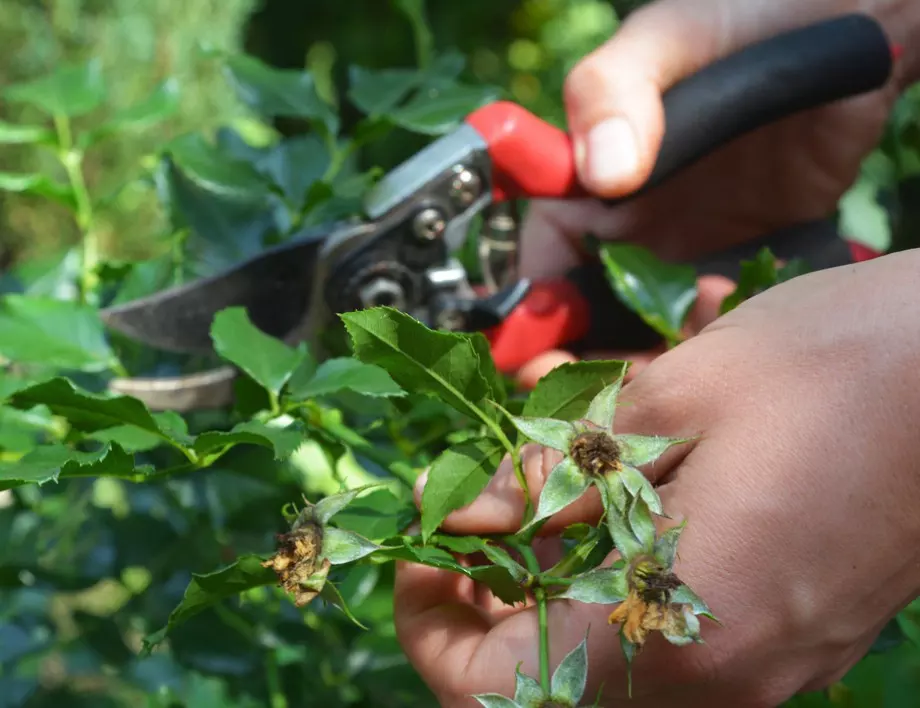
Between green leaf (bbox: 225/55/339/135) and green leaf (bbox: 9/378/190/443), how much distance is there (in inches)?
13.3

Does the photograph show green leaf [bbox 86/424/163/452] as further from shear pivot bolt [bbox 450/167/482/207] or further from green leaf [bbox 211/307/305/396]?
shear pivot bolt [bbox 450/167/482/207]

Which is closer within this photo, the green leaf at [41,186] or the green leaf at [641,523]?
the green leaf at [641,523]

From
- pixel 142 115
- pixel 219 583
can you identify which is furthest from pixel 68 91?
pixel 219 583

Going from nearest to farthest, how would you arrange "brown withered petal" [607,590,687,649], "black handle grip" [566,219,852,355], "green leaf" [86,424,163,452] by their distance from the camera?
"brown withered petal" [607,590,687,649] → "green leaf" [86,424,163,452] → "black handle grip" [566,219,852,355]

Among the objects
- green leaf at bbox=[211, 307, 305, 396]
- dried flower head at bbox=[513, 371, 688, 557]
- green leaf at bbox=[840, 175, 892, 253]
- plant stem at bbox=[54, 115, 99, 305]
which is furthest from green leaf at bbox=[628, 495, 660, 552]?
green leaf at bbox=[840, 175, 892, 253]

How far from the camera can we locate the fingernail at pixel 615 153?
2.51 ft

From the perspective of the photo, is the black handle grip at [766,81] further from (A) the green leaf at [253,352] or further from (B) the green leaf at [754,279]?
(A) the green leaf at [253,352]

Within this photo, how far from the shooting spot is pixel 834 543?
466 mm

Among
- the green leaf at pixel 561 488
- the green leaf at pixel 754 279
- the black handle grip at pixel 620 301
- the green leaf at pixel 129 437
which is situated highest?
the green leaf at pixel 561 488

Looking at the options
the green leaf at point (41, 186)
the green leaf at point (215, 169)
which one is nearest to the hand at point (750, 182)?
the green leaf at point (215, 169)

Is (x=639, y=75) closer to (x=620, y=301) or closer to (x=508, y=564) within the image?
(x=620, y=301)

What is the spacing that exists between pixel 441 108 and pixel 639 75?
0.54 ft

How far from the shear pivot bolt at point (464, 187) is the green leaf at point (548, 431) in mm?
359

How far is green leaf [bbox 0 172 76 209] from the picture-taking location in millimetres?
757
